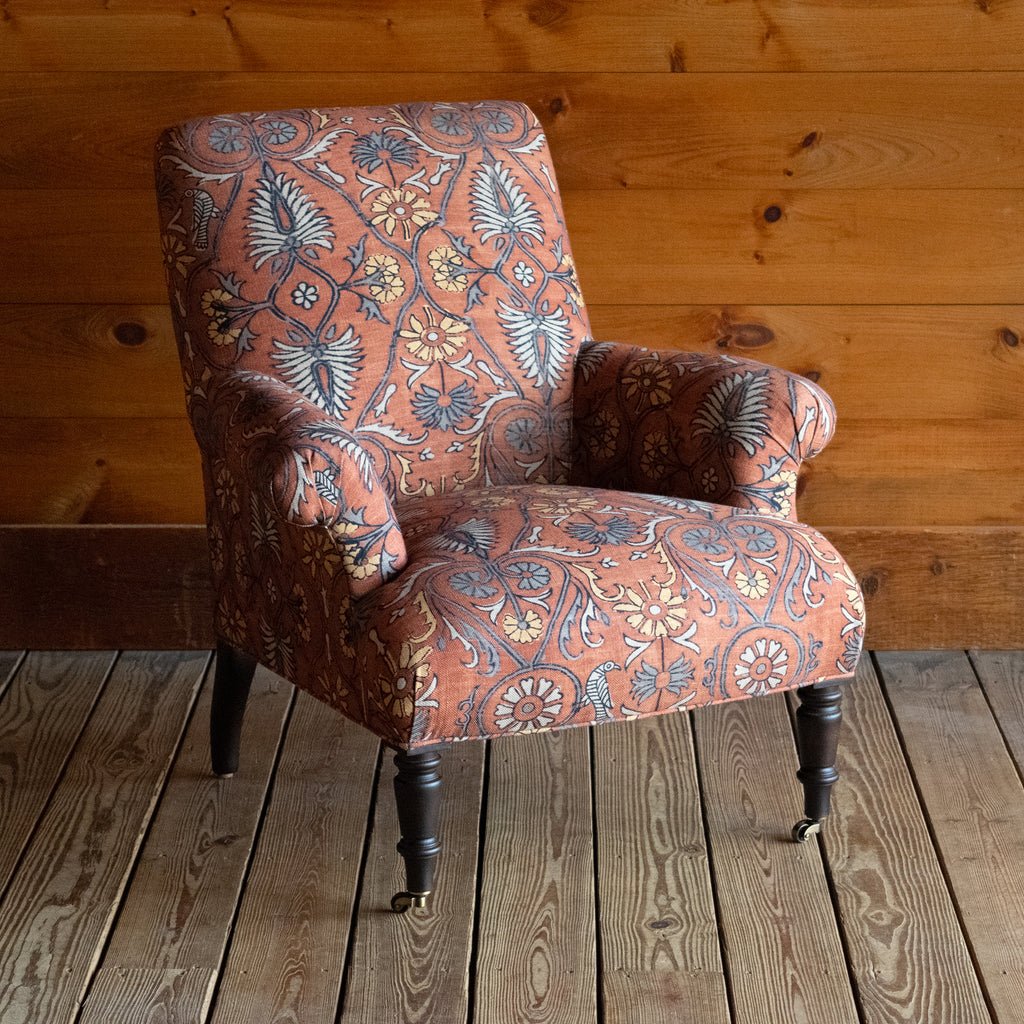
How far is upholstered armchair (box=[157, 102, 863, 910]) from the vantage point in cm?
149

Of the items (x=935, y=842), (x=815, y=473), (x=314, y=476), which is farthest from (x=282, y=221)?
(x=935, y=842)

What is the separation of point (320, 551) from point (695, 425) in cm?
56

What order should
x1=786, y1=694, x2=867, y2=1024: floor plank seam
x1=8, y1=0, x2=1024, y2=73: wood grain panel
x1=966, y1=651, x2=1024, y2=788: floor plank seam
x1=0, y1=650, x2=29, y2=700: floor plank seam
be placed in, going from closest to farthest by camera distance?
x1=786, y1=694, x2=867, y2=1024: floor plank seam
x1=966, y1=651, x2=1024, y2=788: floor plank seam
x1=8, y1=0, x2=1024, y2=73: wood grain panel
x1=0, y1=650, x2=29, y2=700: floor plank seam

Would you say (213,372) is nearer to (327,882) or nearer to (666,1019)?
(327,882)

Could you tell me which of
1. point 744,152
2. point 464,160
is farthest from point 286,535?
point 744,152

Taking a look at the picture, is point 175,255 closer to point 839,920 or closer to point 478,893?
point 478,893

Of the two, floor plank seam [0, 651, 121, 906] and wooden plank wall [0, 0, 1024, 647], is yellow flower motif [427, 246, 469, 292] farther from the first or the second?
floor plank seam [0, 651, 121, 906]

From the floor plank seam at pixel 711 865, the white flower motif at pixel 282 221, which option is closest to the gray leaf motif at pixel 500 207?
the white flower motif at pixel 282 221

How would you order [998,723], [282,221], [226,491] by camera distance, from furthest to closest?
[998,723] < [282,221] < [226,491]

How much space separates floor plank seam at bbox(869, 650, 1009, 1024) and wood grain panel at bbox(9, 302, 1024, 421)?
48 cm

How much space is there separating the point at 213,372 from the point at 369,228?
0.99 ft

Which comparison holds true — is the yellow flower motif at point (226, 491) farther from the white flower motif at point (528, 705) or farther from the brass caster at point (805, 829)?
the brass caster at point (805, 829)

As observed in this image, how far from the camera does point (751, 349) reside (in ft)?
7.64

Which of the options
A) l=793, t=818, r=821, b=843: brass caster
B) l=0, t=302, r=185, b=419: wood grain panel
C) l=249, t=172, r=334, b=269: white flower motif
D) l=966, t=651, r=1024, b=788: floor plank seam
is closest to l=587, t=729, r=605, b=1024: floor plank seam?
l=793, t=818, r=821, b=843: brass caster
